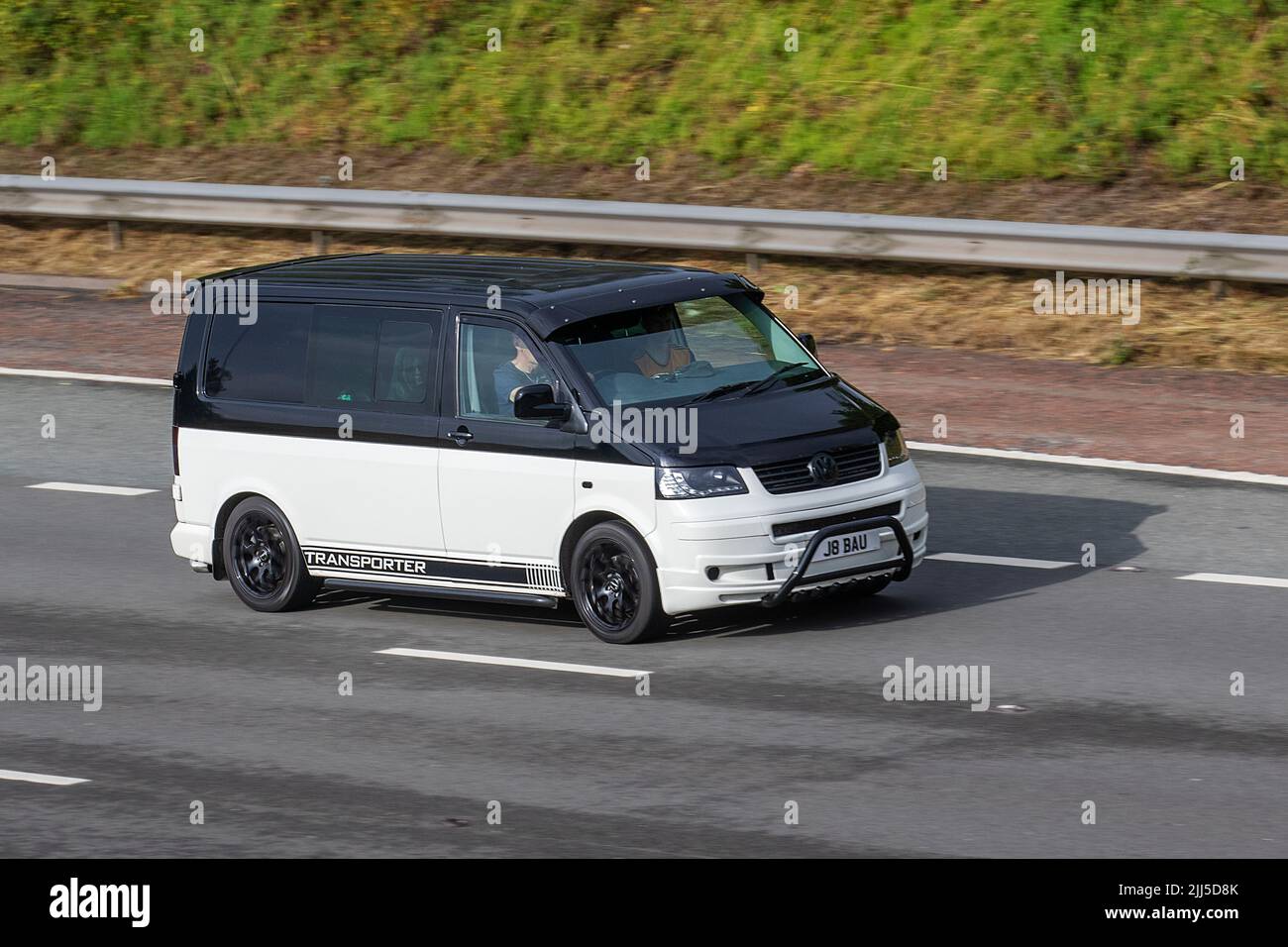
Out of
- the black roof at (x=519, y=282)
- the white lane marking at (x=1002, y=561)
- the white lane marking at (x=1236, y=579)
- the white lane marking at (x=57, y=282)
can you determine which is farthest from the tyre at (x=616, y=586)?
the white lane marking at (x=57, y=282)

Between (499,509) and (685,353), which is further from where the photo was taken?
(685,353)

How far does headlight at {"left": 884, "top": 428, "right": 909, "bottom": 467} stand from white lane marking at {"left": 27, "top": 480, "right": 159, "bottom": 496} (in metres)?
6.23

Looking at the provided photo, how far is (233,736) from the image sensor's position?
31.0 feet

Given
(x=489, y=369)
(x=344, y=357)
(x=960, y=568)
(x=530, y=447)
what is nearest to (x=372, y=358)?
(x=344, y=357)

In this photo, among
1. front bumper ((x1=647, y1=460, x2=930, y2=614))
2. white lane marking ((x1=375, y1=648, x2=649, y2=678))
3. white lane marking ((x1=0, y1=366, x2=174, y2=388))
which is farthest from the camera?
white lane marking ((x1=0, y1=366, x2=174, y2=388))

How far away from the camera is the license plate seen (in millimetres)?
10641

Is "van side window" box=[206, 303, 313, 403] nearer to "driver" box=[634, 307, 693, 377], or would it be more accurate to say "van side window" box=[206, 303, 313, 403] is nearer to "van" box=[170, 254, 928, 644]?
"van" box=[170, 254, 928, 644]

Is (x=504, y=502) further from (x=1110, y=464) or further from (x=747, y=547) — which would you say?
(x=1110, y=464)

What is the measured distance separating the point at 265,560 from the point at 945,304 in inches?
360

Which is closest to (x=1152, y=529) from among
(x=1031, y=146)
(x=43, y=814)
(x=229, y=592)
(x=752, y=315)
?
(x=752, y=315)

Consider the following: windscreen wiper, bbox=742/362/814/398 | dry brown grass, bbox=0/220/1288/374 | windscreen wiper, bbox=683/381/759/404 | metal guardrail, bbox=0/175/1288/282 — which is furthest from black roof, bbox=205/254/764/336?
metal guardrail, bbox=0/175/1288/282

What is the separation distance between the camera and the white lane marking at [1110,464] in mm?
14125

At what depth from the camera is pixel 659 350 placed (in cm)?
1125

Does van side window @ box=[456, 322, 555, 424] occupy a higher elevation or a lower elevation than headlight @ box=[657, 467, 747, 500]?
higher
